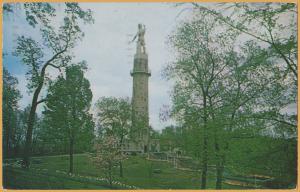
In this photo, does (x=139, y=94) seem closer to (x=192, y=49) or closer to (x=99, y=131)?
(x=99, y=131)

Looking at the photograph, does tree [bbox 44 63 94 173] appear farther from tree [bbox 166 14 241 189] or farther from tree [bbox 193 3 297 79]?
tree [bbox 193 3 297 79]

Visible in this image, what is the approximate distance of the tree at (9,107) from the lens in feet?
44.2

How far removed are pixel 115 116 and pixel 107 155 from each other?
7.84m

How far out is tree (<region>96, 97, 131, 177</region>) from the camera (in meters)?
26.6

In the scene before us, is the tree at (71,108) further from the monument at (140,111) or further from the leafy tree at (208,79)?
the monument at (140,111)

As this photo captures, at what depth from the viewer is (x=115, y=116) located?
28.4 m

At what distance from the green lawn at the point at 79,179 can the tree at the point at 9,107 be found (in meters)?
1.85

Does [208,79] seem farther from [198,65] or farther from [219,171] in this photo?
[219,171]

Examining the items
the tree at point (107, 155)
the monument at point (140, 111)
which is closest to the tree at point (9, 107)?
the tree at point (107, 155)

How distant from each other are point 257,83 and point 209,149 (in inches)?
115

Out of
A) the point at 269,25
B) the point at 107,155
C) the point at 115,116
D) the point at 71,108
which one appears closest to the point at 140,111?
the point at 115,116

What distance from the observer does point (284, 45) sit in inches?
322

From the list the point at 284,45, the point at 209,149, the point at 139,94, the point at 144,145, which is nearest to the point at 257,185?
the point at 209,149

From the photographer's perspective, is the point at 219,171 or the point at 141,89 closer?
the point at 219,171
